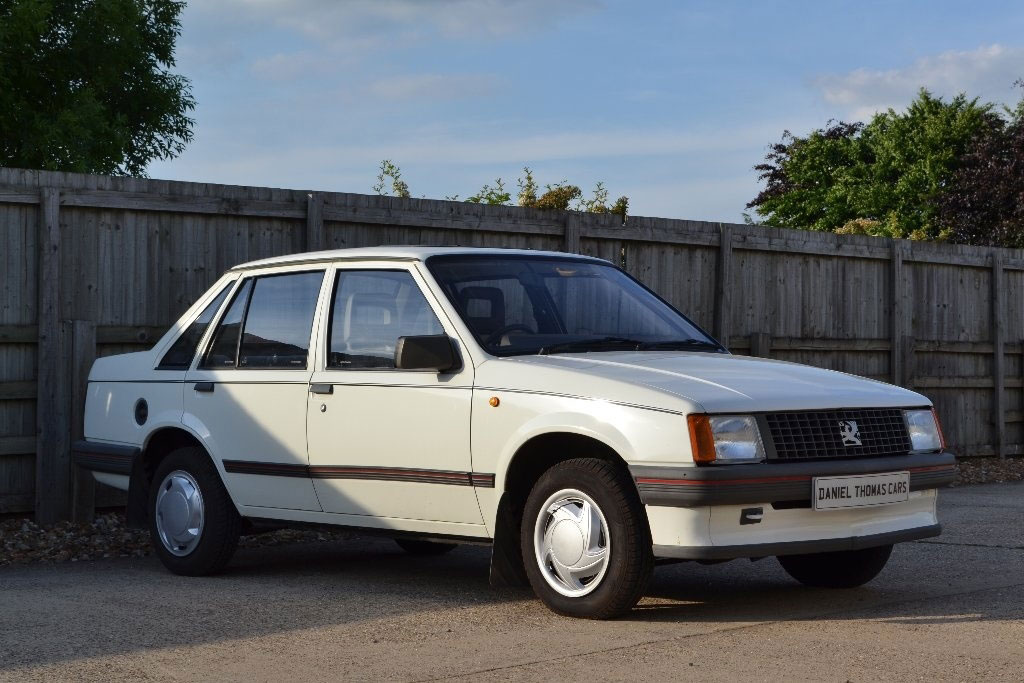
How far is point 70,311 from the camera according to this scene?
387 inches

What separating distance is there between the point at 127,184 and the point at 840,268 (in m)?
7.51

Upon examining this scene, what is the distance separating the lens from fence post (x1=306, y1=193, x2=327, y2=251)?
10648mm

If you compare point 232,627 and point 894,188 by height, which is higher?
point 894,188

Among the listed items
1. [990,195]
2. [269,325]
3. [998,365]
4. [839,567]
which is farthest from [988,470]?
[990,195]

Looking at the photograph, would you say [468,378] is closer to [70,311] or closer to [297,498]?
[297,498]

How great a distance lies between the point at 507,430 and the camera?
6.59 metres

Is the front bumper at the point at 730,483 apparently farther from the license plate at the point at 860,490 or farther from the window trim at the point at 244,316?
the window trim at the point at 244,316

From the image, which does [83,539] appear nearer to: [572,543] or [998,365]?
[572,543]

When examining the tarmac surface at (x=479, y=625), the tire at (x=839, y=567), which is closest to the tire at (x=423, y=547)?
the tarmac surface at (x=479, y=625)

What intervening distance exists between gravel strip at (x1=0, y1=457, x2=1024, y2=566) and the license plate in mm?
3405

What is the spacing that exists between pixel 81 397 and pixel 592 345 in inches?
168

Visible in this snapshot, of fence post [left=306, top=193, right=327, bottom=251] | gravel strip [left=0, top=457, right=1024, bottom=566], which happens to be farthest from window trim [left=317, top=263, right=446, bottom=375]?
fence post [left=306, top=193, right=327, bottom=251]

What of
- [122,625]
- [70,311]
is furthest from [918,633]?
[70,311]

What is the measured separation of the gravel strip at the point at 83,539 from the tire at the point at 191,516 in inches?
36.4
